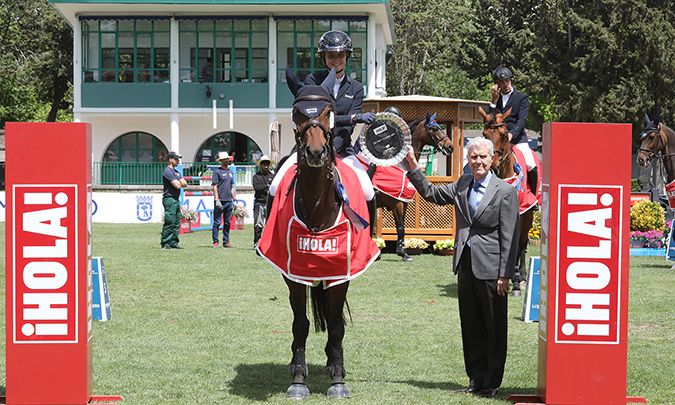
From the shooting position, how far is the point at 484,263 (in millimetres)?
8219

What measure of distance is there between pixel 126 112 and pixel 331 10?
9.87m

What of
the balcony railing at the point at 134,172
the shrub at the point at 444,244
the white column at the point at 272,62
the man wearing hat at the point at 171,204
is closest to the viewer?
the shrub at the point at 444,244

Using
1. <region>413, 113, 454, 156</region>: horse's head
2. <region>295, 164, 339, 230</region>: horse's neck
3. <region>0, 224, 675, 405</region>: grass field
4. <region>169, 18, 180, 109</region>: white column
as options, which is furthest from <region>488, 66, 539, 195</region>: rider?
<region>169, 18, 180, 109</region>: white column

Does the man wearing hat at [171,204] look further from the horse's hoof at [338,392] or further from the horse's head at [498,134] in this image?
the horse's hoof at [338,392]

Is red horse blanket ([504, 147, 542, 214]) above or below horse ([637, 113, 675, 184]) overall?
below

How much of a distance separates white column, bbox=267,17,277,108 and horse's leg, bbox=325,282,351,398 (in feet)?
128

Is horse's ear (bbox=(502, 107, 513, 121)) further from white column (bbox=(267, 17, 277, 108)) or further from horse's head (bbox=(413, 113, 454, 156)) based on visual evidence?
white column (bbox=(267, 17, 277, 108))

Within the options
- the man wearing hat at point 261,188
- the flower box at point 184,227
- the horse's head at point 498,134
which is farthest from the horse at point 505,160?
the flower box at point 184,227

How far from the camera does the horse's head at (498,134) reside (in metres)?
13.0

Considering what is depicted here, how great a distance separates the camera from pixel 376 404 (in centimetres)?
788

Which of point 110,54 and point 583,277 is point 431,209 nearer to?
point 583,277

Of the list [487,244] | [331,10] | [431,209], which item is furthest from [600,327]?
[331,10]

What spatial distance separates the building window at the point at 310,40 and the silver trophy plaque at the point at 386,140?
38.2m

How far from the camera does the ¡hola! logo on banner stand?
7.25 metres
